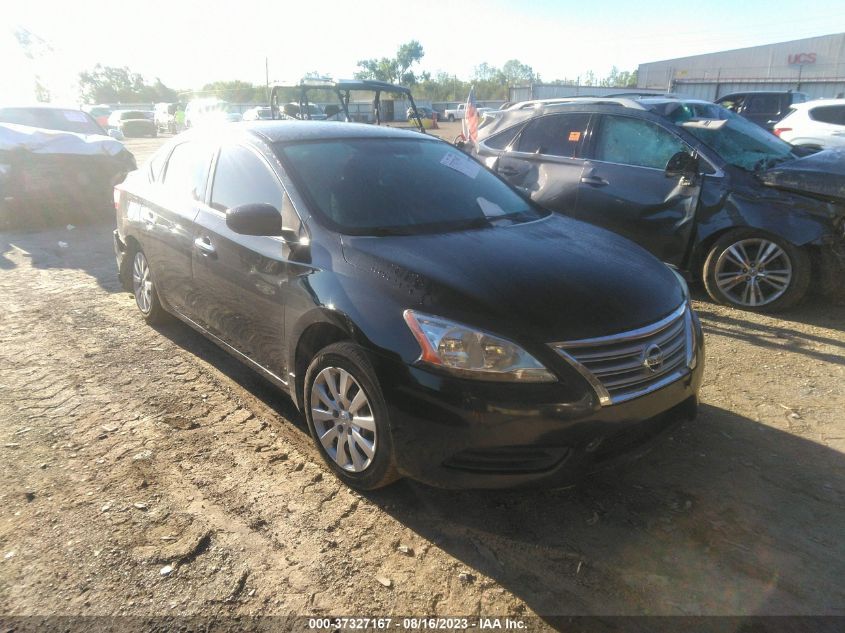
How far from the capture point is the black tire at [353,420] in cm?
263

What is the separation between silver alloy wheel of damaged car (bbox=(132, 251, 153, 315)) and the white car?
12.3 metres

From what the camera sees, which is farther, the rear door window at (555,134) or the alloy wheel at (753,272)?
the rear door window at (555,134)

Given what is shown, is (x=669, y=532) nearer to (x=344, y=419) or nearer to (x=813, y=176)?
(x=344, y=419)

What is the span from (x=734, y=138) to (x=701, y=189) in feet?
2.87

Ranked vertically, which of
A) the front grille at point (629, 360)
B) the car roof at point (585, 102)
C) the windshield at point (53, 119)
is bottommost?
the front grille at point (629, 360)

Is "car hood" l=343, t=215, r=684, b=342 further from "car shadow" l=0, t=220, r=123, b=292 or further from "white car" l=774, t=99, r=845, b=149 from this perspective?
"white car" l=774, t=99, r=845, b=149

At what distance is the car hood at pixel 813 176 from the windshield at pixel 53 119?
34.3 feet

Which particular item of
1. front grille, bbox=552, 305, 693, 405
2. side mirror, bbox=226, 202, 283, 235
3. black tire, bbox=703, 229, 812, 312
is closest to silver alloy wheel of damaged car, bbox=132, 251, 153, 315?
side mirror, bbox=226, 202, 283, 235

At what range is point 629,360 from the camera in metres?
2.55

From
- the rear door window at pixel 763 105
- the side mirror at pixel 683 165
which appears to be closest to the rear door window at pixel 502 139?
the side mirror at pixel 683 165

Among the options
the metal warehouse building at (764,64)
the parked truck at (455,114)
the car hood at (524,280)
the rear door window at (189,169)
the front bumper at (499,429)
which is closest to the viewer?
the front bumper at (499,429)

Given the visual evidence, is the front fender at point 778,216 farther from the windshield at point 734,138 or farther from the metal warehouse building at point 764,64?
the metal warehouse building at point 764,64

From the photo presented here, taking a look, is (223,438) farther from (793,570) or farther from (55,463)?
(793,570)

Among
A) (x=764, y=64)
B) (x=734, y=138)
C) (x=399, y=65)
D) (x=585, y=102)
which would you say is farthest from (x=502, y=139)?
(x=399, y=65)
